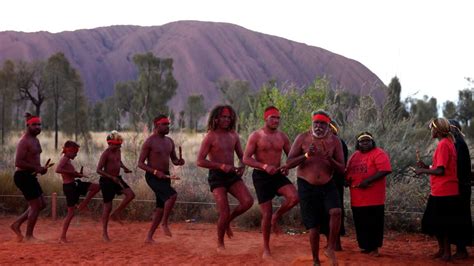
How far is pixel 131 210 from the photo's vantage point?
10930 millimetres

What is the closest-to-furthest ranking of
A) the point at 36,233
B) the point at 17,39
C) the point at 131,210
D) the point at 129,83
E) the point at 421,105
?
the point at 36,233
the point at 131,210
the point at 421,105
the point at 129,83
the point at 17,39

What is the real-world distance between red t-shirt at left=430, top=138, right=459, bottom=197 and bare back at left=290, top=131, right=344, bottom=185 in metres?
1.32

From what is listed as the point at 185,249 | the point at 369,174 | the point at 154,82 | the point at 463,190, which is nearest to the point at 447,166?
the point at 463,190

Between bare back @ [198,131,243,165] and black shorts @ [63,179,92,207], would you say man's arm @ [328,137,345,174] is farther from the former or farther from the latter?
black shorts @ [63,179,92,207]

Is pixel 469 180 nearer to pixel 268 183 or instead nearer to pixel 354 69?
pixel 268 183

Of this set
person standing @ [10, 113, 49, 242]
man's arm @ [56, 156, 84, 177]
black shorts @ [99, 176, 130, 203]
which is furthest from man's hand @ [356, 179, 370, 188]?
person standing @ [10, 113, 49, 242]

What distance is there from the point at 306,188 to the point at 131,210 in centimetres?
542

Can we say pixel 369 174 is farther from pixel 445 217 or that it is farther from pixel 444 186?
pixel 445 217

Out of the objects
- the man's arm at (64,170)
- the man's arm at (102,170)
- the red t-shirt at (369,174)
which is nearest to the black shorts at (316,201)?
the red t-shirt at (369,174)

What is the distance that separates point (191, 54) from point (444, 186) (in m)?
102

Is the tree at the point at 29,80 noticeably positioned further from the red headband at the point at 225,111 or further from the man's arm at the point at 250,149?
the man's arm at the point at 250,149

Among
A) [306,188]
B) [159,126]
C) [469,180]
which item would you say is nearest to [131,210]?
[159,126]

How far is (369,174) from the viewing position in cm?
709

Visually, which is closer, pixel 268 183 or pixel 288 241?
pixel 268 183
